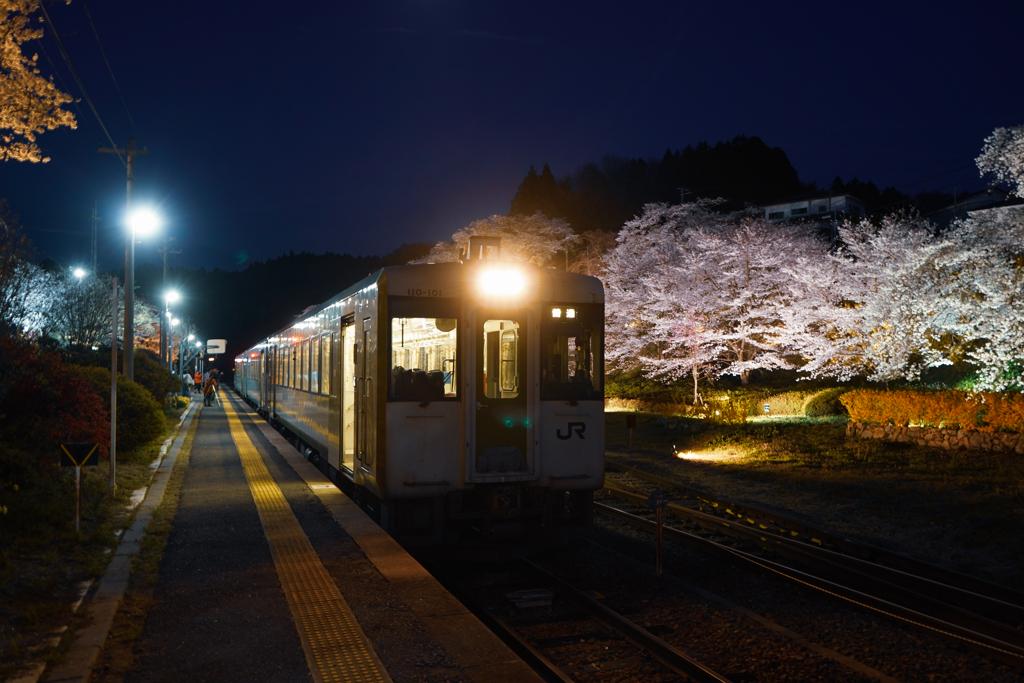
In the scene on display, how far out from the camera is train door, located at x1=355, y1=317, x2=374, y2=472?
7.76m

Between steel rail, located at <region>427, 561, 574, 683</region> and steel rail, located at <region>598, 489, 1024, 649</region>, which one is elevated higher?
steel rail, located at <region>598, 489, 1024, 649</region>

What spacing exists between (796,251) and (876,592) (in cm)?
2252

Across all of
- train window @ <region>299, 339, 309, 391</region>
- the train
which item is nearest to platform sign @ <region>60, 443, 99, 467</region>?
the train

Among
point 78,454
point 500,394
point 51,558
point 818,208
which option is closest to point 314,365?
point 78,454

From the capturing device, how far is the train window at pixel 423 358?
7344mm

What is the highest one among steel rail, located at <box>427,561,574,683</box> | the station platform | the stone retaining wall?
the stone retaining wall

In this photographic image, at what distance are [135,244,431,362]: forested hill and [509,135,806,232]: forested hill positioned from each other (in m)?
46.1

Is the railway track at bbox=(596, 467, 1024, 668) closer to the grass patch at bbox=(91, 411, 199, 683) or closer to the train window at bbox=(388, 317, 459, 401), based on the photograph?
the train window at bbox=(388, 317, 459, 401)

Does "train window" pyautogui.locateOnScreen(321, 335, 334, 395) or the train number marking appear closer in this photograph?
the train number marking

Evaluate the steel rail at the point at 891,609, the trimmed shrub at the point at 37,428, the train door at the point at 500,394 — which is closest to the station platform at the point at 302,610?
the train door at the point at 500,394

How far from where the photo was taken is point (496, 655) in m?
4.67

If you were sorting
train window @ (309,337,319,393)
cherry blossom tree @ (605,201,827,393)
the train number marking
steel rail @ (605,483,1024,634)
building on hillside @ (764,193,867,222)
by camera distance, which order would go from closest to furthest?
steel rail @ (605,483,1024,634), the train number marking, train window @ (309,337,319,393), cherry blossom tree @ (605,201,827,393), building on hillside @ (764,193,867,222)

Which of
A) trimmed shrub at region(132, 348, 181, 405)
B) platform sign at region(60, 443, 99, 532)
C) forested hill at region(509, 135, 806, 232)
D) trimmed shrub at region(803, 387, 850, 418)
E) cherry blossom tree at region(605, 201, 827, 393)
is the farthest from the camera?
forested hill at region(509, 135, 806, 232)

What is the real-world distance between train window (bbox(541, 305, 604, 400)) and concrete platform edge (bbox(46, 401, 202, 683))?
13.8 feet
